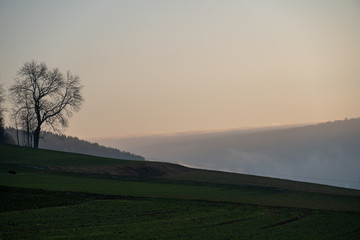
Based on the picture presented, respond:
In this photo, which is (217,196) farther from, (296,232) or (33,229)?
(33,229)

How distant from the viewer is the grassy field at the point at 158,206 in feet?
119

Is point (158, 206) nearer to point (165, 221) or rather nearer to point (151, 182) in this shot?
point (165, 221)

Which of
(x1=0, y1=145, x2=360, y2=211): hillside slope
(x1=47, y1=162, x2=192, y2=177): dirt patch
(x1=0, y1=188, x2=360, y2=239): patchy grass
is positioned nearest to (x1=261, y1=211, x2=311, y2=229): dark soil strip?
(x1=0, y1=188, x2=360, y2=239): patchy grass

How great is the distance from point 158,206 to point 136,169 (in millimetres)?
36572

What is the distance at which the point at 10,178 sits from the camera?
61688 mm

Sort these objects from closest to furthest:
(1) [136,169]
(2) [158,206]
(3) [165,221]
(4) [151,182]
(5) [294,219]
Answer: (3) [165,221] → (5) [294,219] → (2) [158,206] → (4) [151,182] → (1) [136,169]

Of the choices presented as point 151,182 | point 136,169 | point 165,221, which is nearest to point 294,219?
point 165,221

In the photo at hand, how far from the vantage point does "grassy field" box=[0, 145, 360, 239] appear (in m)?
36.4

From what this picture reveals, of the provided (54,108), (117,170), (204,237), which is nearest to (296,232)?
(204,237)

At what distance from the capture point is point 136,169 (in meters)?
84.2

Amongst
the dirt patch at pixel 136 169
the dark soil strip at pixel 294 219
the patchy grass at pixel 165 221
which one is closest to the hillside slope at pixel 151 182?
the dirt patch at pixel 136 169

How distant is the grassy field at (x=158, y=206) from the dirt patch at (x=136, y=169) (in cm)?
53

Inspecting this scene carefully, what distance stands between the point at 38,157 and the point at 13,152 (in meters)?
4.91

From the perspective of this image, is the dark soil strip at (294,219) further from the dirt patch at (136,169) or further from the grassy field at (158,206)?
the dirt patch at (136,169)
